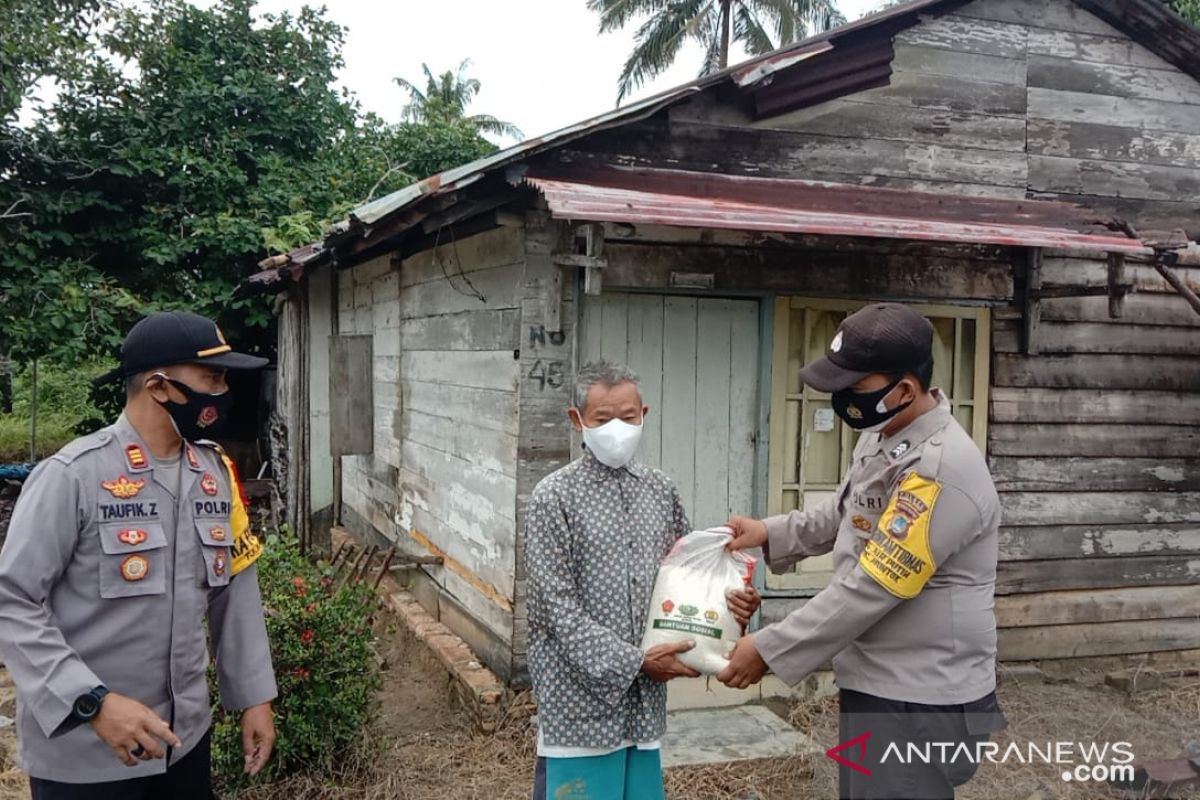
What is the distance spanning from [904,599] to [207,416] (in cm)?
199

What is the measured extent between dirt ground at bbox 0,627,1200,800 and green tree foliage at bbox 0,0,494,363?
7.13 metres

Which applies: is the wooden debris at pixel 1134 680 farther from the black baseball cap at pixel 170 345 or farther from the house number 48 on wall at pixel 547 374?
the black baseball cap at pixel 170 345

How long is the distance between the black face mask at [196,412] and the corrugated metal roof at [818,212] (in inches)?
64.3

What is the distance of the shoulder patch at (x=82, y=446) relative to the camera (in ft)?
7.64

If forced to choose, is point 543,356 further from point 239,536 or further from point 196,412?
point 196,412

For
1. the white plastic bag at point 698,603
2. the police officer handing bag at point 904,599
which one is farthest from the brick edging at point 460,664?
the police officer handing bag at point 904,599

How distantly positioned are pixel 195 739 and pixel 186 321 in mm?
1196

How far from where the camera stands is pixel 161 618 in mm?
2420

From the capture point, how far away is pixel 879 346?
7.79ft

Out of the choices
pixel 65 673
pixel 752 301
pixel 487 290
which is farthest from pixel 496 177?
pixel 65 673

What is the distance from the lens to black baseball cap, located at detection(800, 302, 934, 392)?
2.38m

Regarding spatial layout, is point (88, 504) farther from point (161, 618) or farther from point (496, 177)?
point (496, 177)

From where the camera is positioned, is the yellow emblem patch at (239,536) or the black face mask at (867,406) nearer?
the black face mask at (867,406)

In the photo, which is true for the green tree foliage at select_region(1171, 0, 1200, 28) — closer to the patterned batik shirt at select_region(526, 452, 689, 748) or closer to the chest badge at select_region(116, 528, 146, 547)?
the patterned batik shirt at select_region(526, 452, 689, 748)
